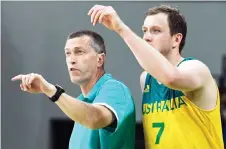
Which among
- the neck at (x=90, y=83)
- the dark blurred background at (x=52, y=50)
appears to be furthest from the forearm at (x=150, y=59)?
the dark blurred background at (x=52, y=50)

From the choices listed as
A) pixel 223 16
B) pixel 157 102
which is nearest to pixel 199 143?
pixel 157 102

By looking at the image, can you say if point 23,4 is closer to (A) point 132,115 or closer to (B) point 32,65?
(B) point 32,65

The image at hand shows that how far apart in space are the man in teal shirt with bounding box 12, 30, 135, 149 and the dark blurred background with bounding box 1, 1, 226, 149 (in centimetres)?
98

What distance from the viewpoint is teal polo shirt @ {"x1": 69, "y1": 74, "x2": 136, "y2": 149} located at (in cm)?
174

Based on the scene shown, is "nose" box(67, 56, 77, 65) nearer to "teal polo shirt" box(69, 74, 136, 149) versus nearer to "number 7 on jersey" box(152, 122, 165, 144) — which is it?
"teal polo shirt" box(69, 74, 136, 149)

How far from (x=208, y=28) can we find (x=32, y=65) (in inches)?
40.5

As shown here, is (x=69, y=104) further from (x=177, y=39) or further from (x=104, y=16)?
(x=177, y=39)

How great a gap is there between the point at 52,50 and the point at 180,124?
1525mm

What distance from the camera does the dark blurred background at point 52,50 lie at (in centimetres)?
296

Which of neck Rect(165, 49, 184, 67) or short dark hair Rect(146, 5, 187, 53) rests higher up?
short dark hair Rect(146, 5, 187, 53)

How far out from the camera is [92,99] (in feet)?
6.10

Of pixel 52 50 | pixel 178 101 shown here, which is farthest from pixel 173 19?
pixel 52 50

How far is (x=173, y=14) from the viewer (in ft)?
5.91

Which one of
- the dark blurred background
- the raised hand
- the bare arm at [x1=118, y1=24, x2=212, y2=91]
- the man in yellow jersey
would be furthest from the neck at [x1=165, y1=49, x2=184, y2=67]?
the dark blurred background
